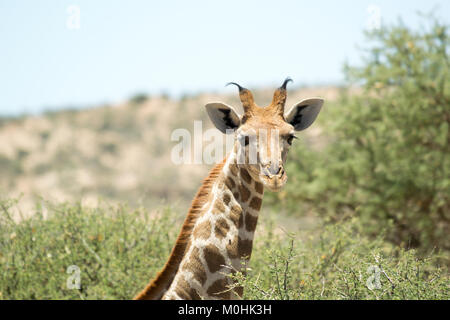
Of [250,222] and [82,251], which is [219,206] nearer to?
[250,222]

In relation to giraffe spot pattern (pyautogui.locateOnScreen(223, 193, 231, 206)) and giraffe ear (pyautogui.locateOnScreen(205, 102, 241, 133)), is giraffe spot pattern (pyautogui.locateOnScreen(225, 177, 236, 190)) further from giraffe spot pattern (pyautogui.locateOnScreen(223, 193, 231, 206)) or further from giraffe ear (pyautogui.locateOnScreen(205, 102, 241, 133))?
giraffe ear (pyautogui.locateOnScreen(205, 102, 241, 133))

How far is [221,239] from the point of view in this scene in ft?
16.7

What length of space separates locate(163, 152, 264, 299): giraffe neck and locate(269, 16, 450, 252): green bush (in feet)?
21.7

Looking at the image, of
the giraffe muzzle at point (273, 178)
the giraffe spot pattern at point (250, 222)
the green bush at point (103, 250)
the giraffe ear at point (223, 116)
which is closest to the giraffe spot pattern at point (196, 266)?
the giraffe spot pattern at point (250, 222)

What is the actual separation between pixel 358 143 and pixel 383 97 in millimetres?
1241

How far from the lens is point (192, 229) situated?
522 cm

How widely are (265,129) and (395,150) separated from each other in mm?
7997

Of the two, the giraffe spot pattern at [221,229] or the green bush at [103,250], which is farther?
the green bush at [103,250]

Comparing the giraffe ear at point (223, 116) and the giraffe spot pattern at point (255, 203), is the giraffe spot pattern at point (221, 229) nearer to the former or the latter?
the giraffe spot pattern at point (255, 203)

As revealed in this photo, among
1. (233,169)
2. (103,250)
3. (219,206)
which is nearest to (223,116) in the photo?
(233,169)

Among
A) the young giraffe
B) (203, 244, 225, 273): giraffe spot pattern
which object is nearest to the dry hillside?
Result: the young giraffe

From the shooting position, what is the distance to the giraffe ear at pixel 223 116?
17.7ft

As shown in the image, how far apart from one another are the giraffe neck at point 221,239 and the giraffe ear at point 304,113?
0.77 metres
